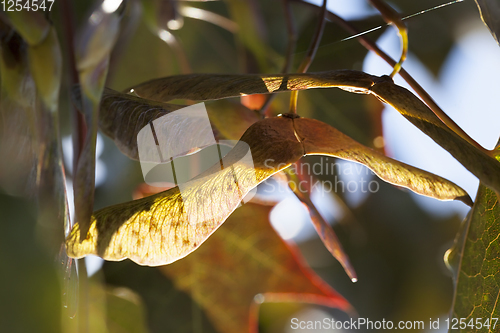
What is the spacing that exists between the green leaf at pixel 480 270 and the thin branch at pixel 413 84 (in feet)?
0.08

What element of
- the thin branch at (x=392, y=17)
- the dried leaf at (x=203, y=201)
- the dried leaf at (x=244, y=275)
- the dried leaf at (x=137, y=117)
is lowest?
the dried leaf at (x=244, y=275)

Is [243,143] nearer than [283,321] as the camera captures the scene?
Yes

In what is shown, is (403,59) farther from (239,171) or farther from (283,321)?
(283,321)

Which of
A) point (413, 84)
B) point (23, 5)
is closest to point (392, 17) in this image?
point (413, 84)

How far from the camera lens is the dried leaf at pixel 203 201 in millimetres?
111

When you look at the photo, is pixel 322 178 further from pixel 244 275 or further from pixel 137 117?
pixel 137 117

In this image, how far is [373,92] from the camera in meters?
0.12

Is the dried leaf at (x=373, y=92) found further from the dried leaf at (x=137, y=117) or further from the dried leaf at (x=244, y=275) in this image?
the dried leaf at (x=244, y=275)

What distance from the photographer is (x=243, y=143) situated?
0.12m

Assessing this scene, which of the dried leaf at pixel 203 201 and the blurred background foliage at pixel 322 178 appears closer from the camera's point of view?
the dried leaf at pixel 203 201

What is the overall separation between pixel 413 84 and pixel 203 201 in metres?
0.11

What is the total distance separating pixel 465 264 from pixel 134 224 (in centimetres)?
13

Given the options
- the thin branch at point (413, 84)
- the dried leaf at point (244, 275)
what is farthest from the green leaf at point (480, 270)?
the dried leaf at point (244, 275)

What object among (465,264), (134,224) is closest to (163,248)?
(134,224)
